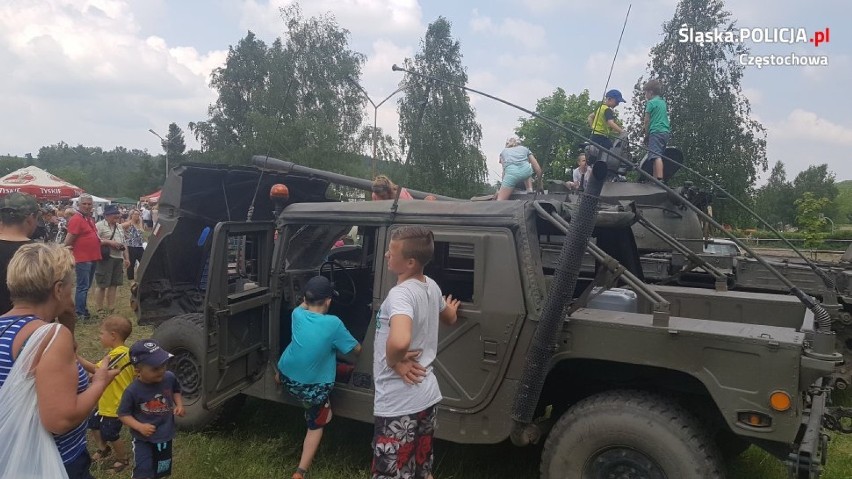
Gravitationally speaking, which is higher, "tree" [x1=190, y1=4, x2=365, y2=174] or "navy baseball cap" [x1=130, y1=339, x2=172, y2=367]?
"tree" [x1=190, y1=4, x2=365, y2=174]

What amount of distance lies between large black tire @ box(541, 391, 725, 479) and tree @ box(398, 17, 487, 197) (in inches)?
65.9

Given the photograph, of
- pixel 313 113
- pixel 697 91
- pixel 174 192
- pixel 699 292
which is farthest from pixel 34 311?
pixel 313 113

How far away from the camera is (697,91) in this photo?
2364 centimetres

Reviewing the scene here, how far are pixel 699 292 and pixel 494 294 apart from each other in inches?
73.1

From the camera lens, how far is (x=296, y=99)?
1213 inches

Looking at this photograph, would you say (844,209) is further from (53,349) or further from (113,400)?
(53,349)

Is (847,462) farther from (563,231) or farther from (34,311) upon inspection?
(34,311)

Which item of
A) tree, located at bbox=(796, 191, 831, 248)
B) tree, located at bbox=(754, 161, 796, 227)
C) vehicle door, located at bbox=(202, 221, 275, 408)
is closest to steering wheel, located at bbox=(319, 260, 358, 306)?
vehicle door, located at bbox=(202, 221, 275, 408)

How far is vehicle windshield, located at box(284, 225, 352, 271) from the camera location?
4.33 m

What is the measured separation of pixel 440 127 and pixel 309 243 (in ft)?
4.35

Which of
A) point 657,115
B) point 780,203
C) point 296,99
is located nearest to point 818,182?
point 780,203

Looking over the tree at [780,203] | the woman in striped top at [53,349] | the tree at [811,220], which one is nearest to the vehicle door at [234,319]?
the woman in striped top at [53,349]

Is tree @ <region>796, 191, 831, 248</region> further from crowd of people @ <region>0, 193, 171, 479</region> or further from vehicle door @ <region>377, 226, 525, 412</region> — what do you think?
crowd of people @ <region>0, 193, 171, 479</region>

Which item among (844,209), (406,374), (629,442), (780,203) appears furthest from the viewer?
(844,209)
